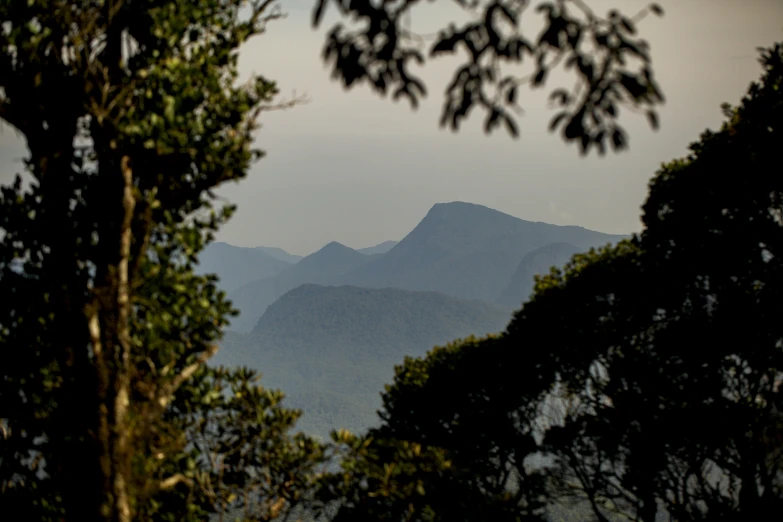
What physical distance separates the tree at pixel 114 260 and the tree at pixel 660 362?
524 centimetres

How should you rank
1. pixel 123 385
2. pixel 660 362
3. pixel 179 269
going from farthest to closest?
pixel 660 362 → pixel 179 269 → pixel 123 385

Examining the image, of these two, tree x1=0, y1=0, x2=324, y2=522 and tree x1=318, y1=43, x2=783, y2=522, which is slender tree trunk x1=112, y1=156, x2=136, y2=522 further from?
tree x1=318, y1=43, x2=783, y2=522

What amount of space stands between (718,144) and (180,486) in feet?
51.2

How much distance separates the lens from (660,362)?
19062 millimetres

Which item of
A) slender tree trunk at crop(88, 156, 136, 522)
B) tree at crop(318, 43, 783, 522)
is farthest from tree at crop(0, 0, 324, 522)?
tree at crop(318, 43, 783, 522)

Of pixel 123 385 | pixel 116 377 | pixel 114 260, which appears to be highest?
pixel 114 260

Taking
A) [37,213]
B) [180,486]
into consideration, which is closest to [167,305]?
[37,213]

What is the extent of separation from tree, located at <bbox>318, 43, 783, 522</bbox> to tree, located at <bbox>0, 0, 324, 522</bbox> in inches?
206

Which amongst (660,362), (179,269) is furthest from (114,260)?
(660,362)

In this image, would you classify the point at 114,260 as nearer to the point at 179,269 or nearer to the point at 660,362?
the point at 179,269

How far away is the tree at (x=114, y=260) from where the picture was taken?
8.85 meters

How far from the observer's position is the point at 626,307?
2045 centimetres

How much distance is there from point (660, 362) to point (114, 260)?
15.4 meters

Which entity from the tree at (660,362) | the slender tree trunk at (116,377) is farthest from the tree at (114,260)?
the tree at (660,362)
